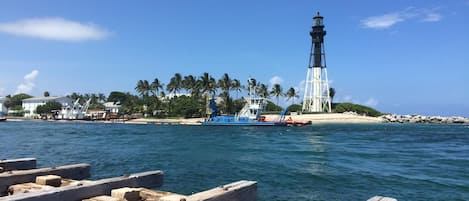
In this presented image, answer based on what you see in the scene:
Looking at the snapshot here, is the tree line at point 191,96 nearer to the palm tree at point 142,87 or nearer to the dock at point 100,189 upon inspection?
the palm tree at point 142,87

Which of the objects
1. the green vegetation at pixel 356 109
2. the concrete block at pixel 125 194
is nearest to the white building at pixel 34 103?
the green vegetation at pixel 356 109

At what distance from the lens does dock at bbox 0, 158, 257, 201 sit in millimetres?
6652

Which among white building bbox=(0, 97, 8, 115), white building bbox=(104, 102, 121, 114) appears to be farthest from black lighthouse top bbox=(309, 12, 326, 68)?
white building bbox=(0, 97, 8, 115)

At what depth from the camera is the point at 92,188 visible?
7.55 m

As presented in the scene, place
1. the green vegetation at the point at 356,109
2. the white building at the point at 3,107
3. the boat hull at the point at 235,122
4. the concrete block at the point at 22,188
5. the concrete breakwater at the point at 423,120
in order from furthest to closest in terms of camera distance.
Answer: the white building at the point at 3,107
the green vegetation at the point at 356,109
the concrete breakwater at the point at 423,120
the boat hull at the point at 235,122
the concrete block at the point at 22,188

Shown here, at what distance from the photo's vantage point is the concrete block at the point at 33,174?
862cm

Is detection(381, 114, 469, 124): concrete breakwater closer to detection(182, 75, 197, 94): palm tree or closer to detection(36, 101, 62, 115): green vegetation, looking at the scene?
detection(182, 75, 197, 94): palm tree

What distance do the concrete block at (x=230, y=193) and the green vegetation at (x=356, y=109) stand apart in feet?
419

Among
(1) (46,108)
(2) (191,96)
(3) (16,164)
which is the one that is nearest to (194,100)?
(2) (191,96)

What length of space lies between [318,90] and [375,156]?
98017mm

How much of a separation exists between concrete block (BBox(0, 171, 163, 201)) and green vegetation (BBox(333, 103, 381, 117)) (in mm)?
127059

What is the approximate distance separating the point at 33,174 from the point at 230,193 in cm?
505

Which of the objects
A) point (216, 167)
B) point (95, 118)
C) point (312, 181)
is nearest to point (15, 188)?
point (312, 181)

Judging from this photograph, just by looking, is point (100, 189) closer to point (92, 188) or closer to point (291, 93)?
point (92, 188)
